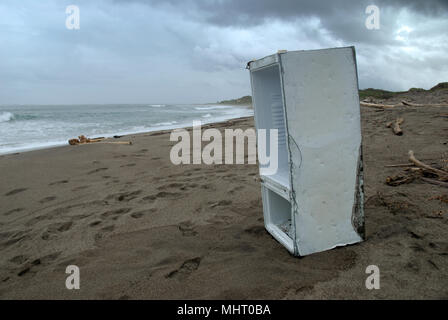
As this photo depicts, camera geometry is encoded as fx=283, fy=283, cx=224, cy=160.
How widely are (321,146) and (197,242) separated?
140 cm

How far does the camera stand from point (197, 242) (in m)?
2.62

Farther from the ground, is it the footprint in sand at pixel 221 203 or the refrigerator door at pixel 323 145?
the refrigerator door at pixel 323 145

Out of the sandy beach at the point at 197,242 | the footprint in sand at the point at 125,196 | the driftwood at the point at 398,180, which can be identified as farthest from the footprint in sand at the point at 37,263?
the driftwood at the point at 398,180

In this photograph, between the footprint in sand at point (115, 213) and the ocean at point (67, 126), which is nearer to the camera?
the footprint in sand at point (115, 213)

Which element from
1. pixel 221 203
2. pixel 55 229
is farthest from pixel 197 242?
pixel 55 229

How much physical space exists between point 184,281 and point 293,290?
77 cm

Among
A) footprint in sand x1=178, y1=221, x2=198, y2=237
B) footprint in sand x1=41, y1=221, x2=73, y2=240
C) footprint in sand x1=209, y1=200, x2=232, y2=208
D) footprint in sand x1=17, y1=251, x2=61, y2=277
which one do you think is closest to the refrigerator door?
footprint in sand x1=178, y1=221, x2=198, y2=237

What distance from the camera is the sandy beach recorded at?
6.33ft

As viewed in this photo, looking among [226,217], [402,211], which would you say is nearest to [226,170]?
[226,217]

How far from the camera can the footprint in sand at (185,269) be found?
2.13 meters
